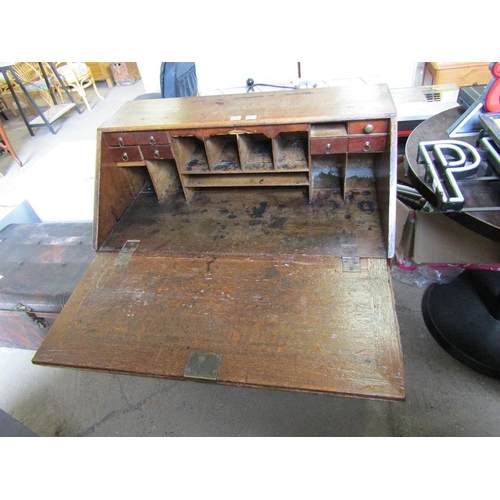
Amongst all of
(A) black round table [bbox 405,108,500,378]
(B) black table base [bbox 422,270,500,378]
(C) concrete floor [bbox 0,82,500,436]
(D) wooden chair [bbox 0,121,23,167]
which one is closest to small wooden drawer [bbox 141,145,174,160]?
(A) black round table [bbox 405,108,500,378]

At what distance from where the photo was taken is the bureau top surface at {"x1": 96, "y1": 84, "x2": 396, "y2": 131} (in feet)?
3.70

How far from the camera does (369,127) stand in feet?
3.58

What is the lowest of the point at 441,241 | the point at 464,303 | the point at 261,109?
the point at 464,303

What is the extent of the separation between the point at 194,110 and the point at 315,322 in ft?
3.09

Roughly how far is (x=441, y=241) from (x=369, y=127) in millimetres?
856

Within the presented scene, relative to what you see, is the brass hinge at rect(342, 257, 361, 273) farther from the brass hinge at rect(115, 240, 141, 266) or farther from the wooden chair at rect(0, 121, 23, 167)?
the wooden chair at rect(0, 121, 23, 167)

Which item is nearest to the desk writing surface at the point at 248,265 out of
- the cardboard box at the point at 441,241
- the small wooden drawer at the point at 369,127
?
the small wooden drawer at the point at 369,127

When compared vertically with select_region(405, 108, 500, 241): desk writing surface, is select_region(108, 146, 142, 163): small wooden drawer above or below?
above

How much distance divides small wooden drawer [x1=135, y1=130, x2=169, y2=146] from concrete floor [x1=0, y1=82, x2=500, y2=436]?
113cm

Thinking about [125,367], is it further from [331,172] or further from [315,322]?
[331,172]

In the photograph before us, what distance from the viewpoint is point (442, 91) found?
7.07 feet

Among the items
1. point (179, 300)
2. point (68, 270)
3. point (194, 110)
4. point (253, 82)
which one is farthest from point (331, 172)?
point (253, 82)

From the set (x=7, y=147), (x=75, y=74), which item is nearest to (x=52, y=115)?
(x=75, y=74)

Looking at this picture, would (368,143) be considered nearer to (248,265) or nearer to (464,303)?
(248,265)
